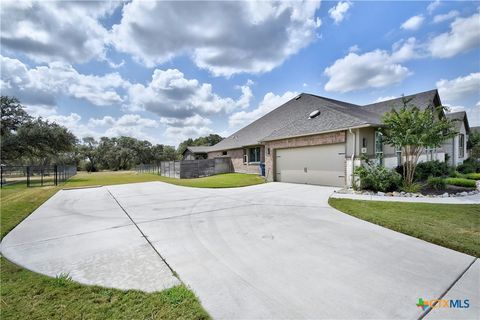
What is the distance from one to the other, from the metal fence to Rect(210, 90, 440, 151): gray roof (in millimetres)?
2089

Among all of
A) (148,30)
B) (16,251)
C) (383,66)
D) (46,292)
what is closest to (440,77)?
(383,66)

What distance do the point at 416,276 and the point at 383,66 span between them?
15.1 m

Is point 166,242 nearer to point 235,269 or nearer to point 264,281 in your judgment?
point 235,269

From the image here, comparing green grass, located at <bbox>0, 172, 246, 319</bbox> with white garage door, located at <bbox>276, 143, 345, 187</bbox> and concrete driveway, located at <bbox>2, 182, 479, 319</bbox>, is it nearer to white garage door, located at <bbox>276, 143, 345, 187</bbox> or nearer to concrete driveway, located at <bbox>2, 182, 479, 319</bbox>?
concrete driveway, located at <bbox>2, 182, 479, 319</bbox>

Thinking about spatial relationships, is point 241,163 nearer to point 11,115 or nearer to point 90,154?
point 11,115

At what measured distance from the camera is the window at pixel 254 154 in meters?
18.4

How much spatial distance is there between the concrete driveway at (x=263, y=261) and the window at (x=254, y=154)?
12740 millimetres

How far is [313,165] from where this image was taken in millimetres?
11875

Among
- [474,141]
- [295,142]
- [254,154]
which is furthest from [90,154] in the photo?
[474,141]

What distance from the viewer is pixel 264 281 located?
8.78 feet

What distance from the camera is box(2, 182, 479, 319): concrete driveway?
229 cm

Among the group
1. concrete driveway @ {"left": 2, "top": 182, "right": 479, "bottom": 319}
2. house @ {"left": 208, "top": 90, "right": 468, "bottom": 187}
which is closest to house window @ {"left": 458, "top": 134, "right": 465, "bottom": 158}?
house @ {"left": 208, "top": 90, "right": 468, "bottom": 187}

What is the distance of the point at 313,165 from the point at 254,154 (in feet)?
24.9

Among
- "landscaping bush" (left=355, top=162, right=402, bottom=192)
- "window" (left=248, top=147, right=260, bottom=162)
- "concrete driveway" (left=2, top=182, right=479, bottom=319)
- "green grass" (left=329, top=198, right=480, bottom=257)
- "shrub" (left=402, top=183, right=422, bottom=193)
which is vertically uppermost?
"window" (left=248, top=147, right=260, bottom=162)
